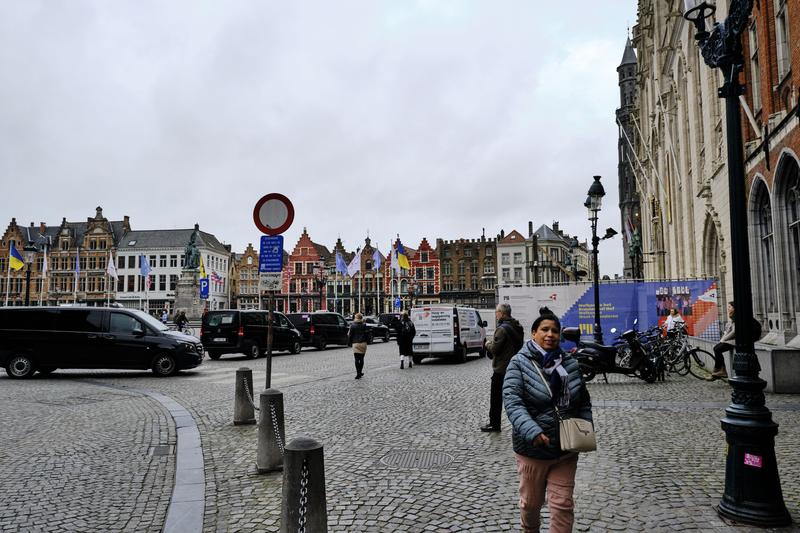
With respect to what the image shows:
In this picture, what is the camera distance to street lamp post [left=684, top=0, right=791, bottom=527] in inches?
168

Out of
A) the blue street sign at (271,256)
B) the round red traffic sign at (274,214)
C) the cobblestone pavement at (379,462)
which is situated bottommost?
the cobblestone pavement at (379,462)

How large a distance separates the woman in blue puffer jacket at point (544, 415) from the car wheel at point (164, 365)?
13426 millimetres

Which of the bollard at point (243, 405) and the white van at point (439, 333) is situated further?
the white van at point (439, 333)

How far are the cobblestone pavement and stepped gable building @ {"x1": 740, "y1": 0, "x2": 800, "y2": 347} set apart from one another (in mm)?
4454

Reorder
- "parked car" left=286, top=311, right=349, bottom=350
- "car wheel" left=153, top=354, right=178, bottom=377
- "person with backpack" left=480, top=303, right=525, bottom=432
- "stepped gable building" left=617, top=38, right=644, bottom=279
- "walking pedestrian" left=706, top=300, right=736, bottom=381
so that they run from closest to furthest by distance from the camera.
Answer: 1. "person with backpack" left=480, top=303, right=525, bottom=432
2. "walking pedestrian" left=706, top=300, right=736, bottom=381
3. "car wheel" left=153, top=354, right=178, bottom=377
4. "parked car" left=286, top=311, right=349, bottom=350
5. "stepped gable building" left=617, top=38, right=644, bottom=279

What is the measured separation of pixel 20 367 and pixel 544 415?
15.4 meters

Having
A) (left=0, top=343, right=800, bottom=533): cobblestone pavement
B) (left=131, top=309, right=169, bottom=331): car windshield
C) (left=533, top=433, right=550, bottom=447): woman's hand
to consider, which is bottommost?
(left=0, top=343, right=800, bottom=533): cobblestone pavement

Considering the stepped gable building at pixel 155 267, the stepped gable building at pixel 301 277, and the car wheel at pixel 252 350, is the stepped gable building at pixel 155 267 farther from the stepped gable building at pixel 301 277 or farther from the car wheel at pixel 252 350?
the car wheel at pixel 252 350

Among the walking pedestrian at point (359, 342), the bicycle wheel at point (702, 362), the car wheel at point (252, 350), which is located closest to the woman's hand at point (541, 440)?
the walking pedestrian at point (359, 342)

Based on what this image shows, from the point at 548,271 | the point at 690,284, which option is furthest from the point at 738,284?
the point at 548,271

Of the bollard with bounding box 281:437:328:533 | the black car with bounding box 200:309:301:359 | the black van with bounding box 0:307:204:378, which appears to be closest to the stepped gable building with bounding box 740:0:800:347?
the bollard with bounding box 281:437:328:533

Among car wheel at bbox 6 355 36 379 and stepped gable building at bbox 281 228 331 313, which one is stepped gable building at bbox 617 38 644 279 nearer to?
stepped gable building at bbox 281 228 331 313

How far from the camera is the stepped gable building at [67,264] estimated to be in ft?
286

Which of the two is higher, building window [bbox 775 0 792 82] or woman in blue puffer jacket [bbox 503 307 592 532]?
building window [bbox 775 0 792 82]
